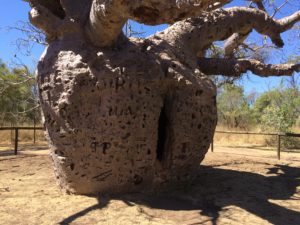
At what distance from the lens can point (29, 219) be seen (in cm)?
407

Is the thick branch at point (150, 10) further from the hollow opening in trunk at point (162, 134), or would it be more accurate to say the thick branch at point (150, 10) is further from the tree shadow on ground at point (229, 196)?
the tree shadow on ground at point (229, 196)

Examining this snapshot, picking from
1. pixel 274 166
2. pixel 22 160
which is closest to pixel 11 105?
pixel 22 160

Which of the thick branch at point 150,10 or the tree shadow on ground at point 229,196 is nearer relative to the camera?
the thick branch at point 150,10

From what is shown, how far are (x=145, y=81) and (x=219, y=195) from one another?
6.23 ft

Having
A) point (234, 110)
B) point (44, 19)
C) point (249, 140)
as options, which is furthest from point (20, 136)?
point (234, 110)

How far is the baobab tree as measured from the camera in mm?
4746

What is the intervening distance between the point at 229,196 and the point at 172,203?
37.1 inches

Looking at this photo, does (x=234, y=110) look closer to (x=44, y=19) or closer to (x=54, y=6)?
(x=54, y=6)

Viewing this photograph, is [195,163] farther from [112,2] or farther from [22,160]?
[22,160]

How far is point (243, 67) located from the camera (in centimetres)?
644

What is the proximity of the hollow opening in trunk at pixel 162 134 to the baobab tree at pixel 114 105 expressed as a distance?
0.05ft

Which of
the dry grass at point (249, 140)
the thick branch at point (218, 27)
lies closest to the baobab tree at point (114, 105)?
the thick branch at point (218, 27)

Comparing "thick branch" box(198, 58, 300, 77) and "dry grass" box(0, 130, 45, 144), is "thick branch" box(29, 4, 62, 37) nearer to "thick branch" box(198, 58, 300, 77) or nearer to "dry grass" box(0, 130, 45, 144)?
"thick branch" box(198, 58, 300, 77)

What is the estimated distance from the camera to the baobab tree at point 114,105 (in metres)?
4.75
